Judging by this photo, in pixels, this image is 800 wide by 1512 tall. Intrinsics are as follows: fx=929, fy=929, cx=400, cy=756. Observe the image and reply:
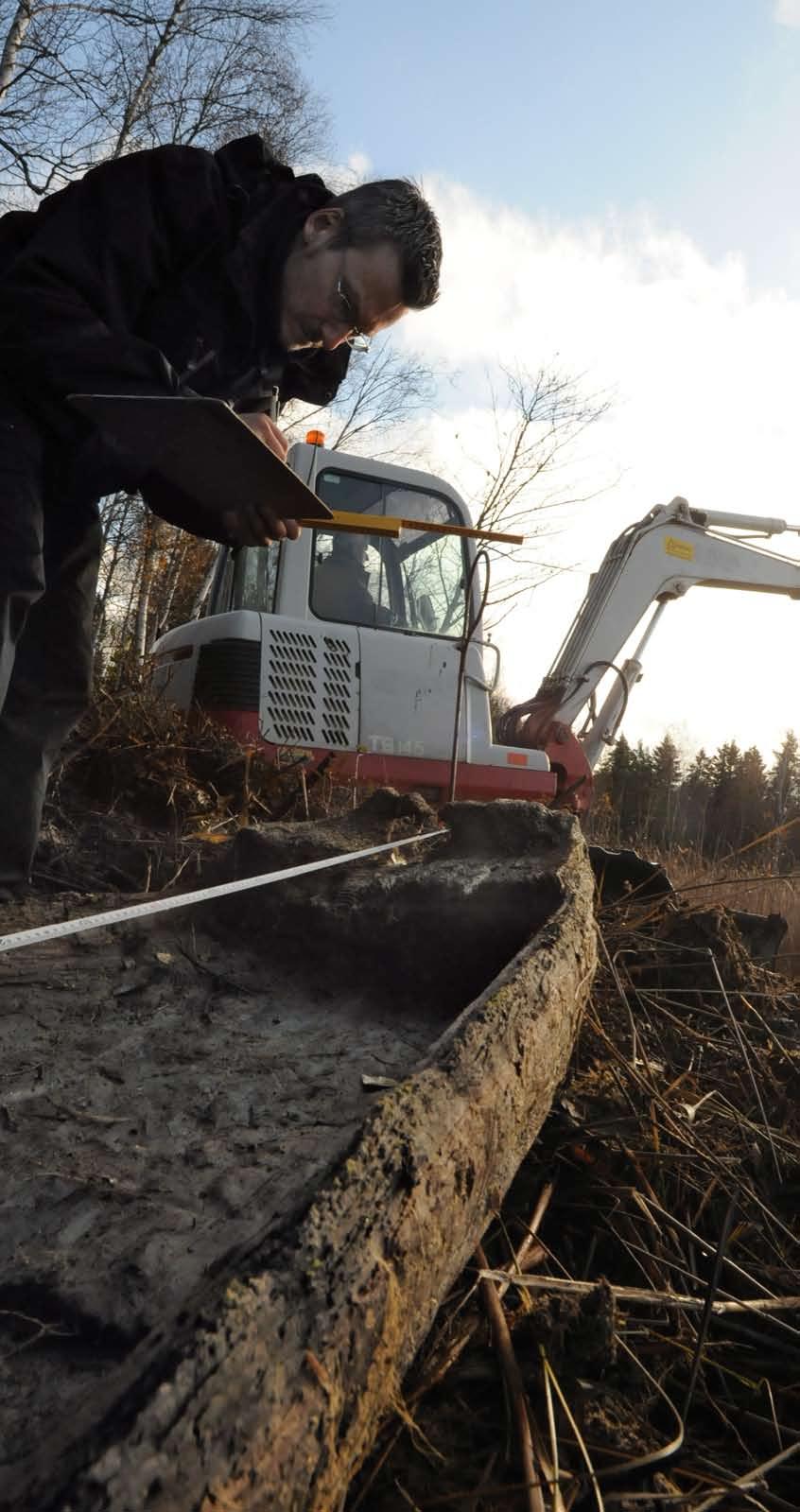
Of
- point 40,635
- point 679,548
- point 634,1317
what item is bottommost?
point 634,1317

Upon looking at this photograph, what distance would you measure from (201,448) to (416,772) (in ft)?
11.3

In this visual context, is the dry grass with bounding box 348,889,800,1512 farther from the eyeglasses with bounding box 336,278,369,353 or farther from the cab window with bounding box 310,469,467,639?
the cab window with bounding box 310,469,467,639

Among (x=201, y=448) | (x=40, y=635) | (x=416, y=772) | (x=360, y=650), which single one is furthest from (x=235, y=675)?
(x=201, y=448)

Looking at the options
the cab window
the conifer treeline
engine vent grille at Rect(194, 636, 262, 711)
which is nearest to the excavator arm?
the cab window

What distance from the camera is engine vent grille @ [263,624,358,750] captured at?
4840 millimetres

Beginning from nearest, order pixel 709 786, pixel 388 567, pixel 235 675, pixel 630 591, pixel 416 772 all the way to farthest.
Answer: pixel 235 675, pixel 416 772, pixel 388 567, pixel 630 591, pixel 709 786

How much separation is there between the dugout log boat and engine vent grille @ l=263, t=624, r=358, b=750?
8.08ft

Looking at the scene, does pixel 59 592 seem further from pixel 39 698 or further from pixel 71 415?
pixel 71 415

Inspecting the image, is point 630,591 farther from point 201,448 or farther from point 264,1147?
point 264,1147

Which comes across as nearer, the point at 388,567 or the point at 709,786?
the point at 388,567

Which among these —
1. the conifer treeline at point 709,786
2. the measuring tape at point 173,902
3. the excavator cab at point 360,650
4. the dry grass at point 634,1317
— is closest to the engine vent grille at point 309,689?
the excavator cab at point 360,650

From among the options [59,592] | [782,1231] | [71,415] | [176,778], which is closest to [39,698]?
[59,592]

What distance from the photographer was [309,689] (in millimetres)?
4938

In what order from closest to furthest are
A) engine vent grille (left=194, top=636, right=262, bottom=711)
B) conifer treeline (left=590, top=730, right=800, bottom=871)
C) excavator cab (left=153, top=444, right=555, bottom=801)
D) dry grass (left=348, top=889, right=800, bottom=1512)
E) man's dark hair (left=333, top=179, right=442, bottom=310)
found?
dry grass (left=348, top=889, right=800, bottom=1512) → man's dark hair (left=333, top=179, right=442, bottom=310) → engine vent grille (left=194, top=636, right=262, bottom=711) → excavator cab (left=153, top=444, right=555, bottom=801) → conifer treeline (left=590, top=730, right=800, bottom=871)
